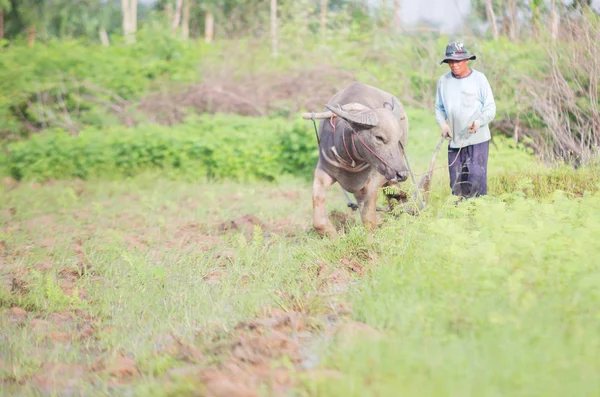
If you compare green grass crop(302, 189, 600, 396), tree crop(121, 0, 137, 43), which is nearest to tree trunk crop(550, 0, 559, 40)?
green grass crop(302, 189, 600, 396)

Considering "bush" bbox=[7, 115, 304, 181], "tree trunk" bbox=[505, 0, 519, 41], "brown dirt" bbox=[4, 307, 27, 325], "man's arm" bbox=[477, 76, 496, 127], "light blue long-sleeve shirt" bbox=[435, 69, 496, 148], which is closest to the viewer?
"brown dirt" bbox=[4, 307, 27, 325]

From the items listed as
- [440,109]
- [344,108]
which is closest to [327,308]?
[344,108]

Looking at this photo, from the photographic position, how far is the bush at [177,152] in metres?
13.6

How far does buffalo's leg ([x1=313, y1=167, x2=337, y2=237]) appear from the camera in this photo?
6922 mm

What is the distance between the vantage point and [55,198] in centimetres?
1141

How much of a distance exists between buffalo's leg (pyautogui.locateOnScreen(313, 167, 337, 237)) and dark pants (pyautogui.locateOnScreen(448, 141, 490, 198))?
134 centimetres

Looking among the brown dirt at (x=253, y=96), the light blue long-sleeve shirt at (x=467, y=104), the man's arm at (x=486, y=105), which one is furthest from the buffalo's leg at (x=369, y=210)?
the brown dirt at (x=253, y=96)

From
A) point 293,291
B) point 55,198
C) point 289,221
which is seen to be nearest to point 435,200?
point 289,221

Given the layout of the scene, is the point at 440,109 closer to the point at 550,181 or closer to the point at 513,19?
the point at 550,181

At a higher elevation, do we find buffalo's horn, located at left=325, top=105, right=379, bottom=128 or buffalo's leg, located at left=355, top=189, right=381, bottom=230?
buffalo's horn, located at left=325, top=105, right=379, bottom=128

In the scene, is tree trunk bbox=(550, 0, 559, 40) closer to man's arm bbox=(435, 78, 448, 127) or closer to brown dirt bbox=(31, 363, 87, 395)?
man's arm bbox=(435, 78, 448, 127)

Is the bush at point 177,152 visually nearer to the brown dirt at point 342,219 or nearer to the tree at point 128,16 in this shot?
the brown dirt at point 342,219

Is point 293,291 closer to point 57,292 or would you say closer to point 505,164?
point 57,292

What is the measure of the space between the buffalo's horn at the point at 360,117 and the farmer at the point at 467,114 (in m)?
0.90
